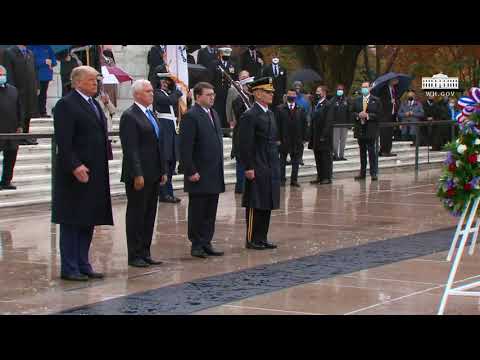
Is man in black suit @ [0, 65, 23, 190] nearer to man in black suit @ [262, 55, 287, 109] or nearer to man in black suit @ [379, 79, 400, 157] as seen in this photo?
man in black suit @ [262, 55, 287, 109]

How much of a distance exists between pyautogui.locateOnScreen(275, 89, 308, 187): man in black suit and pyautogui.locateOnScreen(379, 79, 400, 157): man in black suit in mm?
5542

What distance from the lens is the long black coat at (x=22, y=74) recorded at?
18375mm

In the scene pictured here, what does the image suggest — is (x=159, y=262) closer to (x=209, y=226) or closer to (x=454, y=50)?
(x=209, y=226)

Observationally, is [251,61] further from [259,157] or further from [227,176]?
[259,157]

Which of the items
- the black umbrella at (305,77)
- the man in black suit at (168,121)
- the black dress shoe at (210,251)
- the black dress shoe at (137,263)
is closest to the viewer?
the black dress shoe at (137,263)

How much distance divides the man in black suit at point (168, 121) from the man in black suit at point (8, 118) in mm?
2178

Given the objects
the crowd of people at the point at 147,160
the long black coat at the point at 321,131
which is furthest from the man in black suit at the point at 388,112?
the crowd of people at the point at 147,160

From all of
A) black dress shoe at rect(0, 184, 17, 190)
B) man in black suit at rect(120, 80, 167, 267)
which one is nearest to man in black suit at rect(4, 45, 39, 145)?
black dress shoe at rect(0, 184, 17, 190)

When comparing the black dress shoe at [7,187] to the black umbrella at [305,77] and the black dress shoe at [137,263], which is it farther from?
the black umbrella at [305,77]

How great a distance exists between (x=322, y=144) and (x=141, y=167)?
10271 mm
